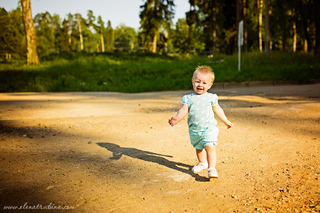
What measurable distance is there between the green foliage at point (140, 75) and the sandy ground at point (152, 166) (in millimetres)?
7988

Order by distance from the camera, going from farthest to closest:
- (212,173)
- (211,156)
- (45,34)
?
(45,34) < (211,156) < (212,173)

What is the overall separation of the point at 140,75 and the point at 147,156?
1272 centimetres

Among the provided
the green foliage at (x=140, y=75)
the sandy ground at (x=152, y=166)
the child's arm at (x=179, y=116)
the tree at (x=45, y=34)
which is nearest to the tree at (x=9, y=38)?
the tree at (x=45, y=34)

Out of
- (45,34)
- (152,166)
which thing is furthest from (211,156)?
(45,34)

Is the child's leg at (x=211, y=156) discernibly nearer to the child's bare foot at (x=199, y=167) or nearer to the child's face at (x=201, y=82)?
the child's bare foot at (x=199, y=167)

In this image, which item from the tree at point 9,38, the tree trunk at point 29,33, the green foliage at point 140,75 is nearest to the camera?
the green foliage at point 140,75

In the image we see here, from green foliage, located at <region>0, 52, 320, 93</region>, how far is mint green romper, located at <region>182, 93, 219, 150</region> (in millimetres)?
10069

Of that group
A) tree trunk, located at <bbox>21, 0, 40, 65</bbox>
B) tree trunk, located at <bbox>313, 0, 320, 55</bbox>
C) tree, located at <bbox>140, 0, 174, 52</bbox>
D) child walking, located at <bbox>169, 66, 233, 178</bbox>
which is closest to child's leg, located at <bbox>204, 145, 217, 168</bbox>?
child walking, located at <bbox>169, 66, 233, 178</bbox>

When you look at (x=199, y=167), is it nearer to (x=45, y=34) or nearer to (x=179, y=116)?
(x=179, y=116)

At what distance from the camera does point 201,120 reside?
3.07 meters

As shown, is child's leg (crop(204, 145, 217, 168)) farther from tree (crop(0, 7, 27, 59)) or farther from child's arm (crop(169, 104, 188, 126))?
tree (crop(0, 7, 27, 59))

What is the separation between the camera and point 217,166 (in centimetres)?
323

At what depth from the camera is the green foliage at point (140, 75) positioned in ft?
43.7

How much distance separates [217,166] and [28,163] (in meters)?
2.36
